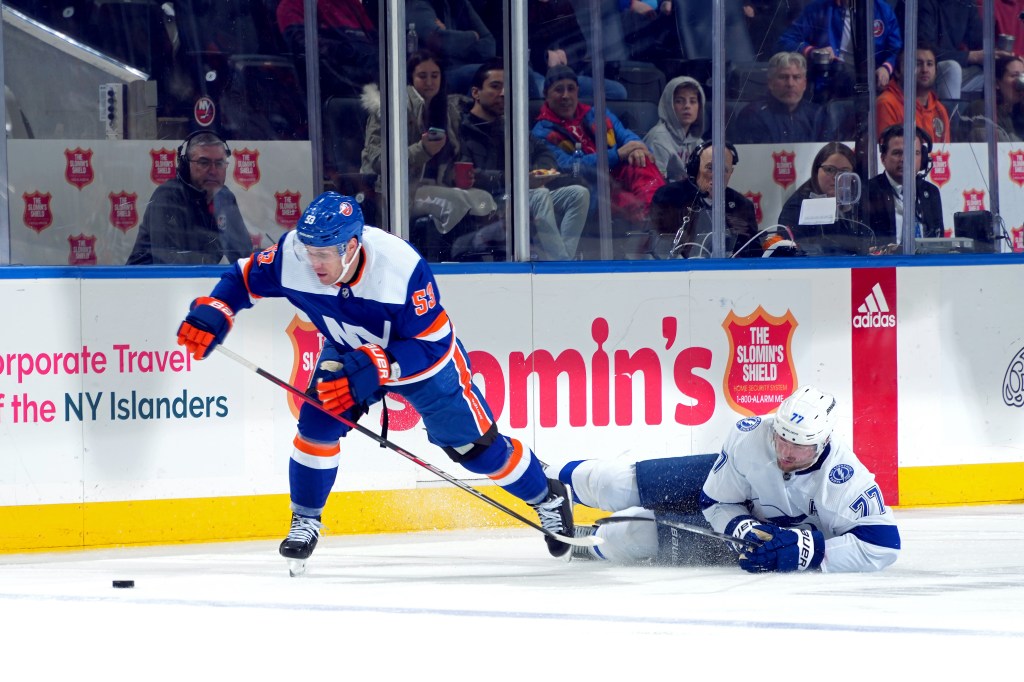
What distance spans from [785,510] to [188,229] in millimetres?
2377

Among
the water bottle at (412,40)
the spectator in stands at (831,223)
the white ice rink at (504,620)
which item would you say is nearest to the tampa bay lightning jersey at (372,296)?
the white ice rink at (504,620)

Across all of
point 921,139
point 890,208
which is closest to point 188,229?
point 890,208

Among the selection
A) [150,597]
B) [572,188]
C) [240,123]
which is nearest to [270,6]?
[240,123]

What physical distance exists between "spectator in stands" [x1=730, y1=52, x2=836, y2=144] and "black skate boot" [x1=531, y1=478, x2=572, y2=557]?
77.8 inches

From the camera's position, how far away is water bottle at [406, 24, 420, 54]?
198 inches

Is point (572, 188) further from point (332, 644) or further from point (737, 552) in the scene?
point (332, 644)

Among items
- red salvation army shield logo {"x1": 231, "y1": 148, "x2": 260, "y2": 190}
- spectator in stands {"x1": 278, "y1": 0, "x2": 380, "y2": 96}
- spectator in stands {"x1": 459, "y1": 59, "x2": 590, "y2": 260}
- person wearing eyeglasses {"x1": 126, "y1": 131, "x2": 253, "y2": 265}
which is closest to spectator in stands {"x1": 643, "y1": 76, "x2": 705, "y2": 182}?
spectator in stands {"x1": 459, "y1": 59, "x2": 590, "y2": 260}

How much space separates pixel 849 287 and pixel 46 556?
126 inches

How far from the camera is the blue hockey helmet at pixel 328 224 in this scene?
3559 millimetres

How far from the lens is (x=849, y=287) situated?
5.31 meters

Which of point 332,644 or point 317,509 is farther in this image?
point 317,509

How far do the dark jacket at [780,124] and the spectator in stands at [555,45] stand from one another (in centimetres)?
55

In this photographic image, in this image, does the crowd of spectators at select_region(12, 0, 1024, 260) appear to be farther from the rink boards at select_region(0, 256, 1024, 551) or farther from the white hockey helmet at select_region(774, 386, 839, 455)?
the white hockey helmet at select_region(774, 386, 839, 455)

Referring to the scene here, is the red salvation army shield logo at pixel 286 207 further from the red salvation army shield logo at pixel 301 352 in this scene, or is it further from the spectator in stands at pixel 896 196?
the spectator in stands at pixel 896 196
